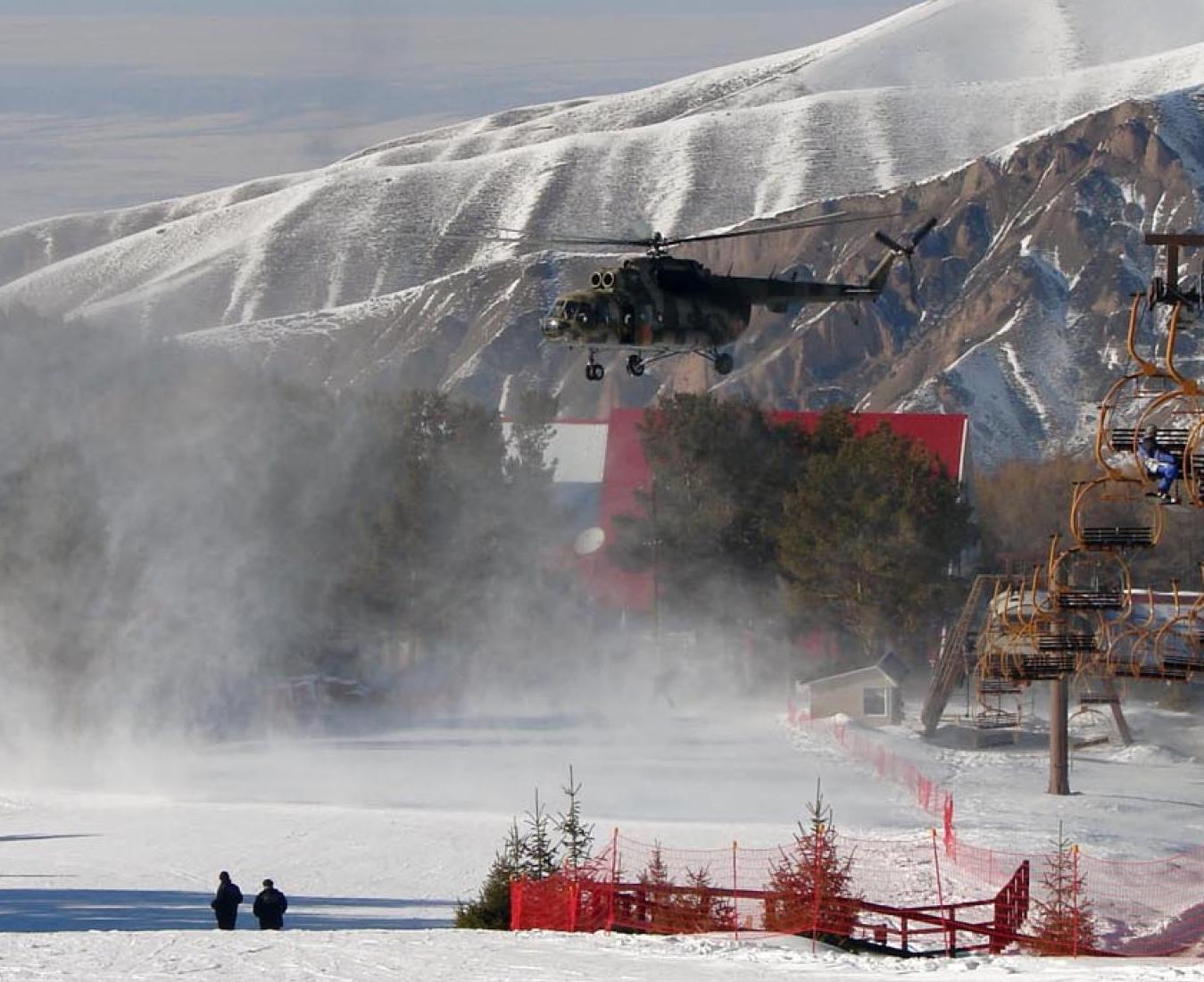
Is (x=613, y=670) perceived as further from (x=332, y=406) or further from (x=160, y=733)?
(x=160, y=733)

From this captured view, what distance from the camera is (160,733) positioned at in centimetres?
6919

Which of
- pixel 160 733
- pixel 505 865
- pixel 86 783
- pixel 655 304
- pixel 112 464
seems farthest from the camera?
pixel 112 464

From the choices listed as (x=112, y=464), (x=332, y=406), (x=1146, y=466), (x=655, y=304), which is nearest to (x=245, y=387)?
(x=332, y=406)

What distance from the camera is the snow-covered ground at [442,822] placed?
26.0 meters

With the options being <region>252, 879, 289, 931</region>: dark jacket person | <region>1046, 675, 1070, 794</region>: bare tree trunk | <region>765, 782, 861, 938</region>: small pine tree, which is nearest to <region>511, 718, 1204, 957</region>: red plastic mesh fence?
<region>765, 782, 861, 938</region>: small pine tree

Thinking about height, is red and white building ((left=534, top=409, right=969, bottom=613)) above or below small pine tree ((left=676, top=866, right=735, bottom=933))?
above

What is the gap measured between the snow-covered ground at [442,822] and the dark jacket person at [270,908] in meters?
0.56

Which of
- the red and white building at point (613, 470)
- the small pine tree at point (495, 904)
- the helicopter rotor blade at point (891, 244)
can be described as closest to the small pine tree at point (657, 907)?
the small pine tree at point (495, 904)

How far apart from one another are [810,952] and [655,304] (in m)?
19.1

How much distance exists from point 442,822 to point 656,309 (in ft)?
40.6

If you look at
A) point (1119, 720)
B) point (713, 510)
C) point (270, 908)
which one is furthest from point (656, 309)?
point (713, 510)

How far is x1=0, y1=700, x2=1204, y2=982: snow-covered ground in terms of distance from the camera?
2600cm

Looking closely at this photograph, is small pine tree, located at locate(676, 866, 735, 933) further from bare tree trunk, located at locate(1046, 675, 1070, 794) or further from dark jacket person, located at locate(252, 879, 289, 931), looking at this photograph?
bare tree trunk, located at locate(1046, 675, 1070, 794)

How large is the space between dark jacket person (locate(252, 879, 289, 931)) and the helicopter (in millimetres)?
14655
